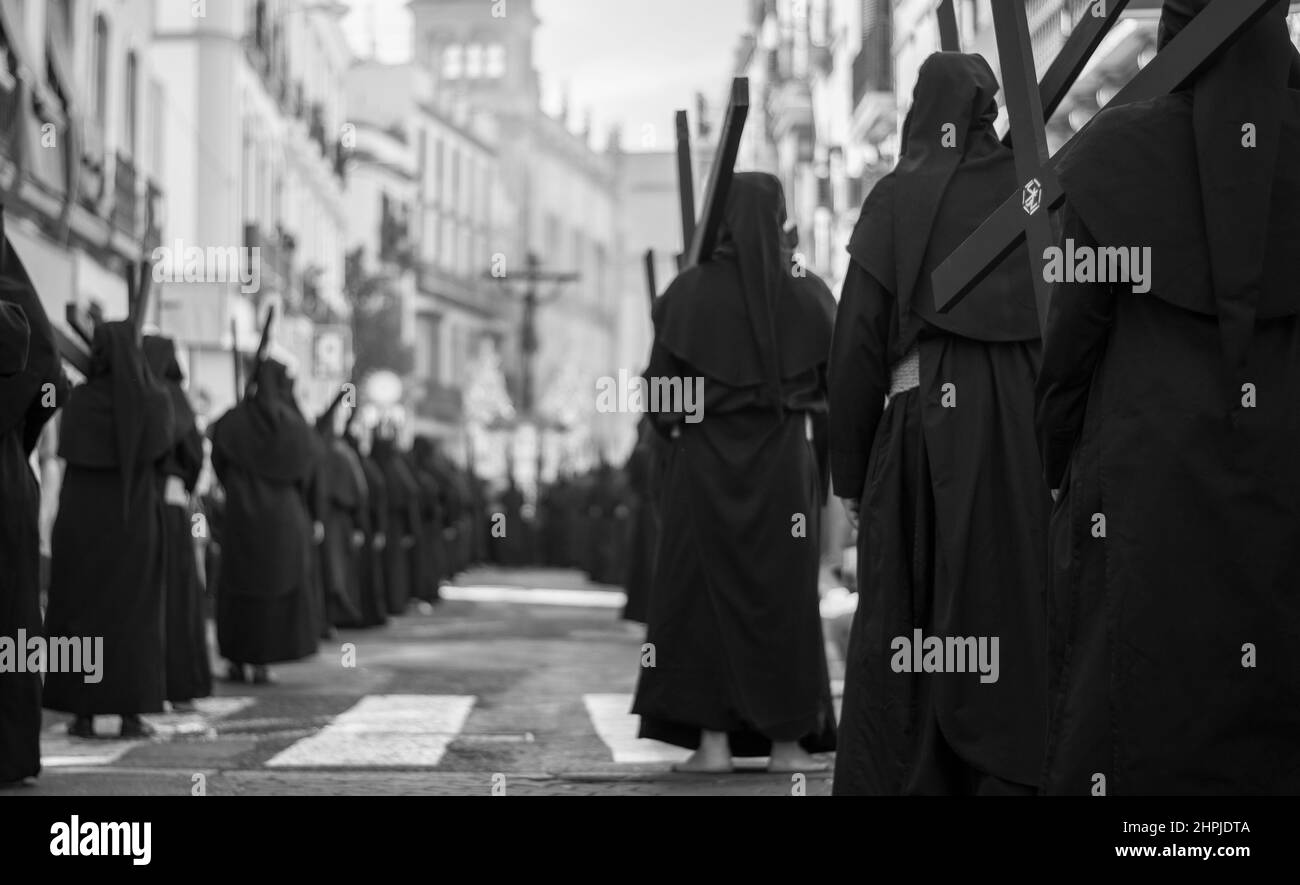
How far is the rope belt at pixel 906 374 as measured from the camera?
19.2 feet

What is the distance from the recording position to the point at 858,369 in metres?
5.83

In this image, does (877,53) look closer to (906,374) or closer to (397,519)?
(397,519)

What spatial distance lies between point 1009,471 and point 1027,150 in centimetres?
99

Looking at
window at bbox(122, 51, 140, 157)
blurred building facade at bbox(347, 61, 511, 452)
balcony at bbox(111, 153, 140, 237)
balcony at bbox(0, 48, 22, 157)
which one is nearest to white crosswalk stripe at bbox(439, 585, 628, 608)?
balcony at bbox(111, 153, 140, 237)

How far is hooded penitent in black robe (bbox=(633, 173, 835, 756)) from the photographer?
7.92 metres

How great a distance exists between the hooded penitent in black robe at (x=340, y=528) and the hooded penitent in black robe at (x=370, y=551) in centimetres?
23

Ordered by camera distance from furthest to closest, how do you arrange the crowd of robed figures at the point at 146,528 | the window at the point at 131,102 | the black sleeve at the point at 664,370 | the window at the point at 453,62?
the window at the point at 453,62 → the window at the point at 131,102 → the black sleeve at the point at 664,370 → the crowd of robed figures at the point at 146,528

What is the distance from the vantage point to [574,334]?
9375 centimetres

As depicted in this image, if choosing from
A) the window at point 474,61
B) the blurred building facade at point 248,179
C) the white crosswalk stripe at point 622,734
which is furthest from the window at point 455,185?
the white crosswalk stripe at point 622,734

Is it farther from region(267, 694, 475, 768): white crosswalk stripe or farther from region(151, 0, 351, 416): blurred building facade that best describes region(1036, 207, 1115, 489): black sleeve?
region(151, 0, 351, 416): blurred building facade

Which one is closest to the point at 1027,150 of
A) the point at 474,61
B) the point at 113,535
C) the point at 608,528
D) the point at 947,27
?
the point at 947,27

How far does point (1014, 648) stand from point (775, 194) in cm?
324

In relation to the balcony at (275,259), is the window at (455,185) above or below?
above

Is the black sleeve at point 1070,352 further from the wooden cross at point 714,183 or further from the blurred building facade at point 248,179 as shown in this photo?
the blurred building facade at point 248,179
